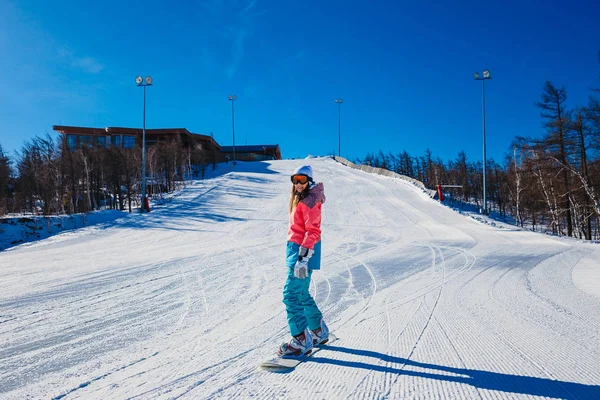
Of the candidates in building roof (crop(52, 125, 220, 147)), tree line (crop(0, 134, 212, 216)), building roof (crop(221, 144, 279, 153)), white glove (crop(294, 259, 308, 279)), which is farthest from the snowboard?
building roof (crop(221, 144, 279, 153))

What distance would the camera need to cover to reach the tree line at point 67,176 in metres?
22.1

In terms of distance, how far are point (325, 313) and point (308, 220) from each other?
1.85 meters

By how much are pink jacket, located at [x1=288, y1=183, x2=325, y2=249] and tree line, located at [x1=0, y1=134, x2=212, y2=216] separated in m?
20.6

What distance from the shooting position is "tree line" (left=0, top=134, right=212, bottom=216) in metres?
22.1

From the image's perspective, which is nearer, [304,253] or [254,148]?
[304,253]

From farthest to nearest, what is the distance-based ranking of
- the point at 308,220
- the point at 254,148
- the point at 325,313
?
1. the point at 254,148
2. the point at 325,313
3. the point at 308,220

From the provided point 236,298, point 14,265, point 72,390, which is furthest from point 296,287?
point 14,265

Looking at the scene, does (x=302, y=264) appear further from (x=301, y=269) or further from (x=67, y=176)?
(x=67, y=176)

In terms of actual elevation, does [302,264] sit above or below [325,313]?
above

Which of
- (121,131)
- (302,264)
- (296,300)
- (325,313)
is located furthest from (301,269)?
(121,131)

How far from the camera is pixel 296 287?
Answer: 323 cm

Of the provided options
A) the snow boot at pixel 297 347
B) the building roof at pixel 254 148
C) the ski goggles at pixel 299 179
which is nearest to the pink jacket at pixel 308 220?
the ski goggles at pixel 299 179

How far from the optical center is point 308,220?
10.4 ft

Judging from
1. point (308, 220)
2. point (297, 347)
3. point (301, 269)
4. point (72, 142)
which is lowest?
point (297, 347)
